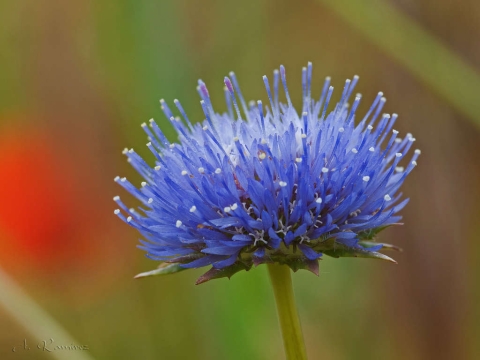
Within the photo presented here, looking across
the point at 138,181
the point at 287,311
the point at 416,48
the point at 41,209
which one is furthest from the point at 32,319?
the point at 416,48

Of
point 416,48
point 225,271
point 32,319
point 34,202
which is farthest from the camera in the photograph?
point 34,202

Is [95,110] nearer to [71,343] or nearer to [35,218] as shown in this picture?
[35,218]

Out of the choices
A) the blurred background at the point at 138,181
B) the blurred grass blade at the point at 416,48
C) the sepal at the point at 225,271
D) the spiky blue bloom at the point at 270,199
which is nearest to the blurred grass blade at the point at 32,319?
the blurred background at the point at 138,181

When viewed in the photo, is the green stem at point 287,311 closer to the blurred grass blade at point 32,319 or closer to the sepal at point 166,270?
the sepal at point 166,270

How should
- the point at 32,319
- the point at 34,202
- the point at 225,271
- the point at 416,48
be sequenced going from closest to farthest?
the point at 225,271 → the point at 32,319 → the point at 416,48 → the point at 34,202

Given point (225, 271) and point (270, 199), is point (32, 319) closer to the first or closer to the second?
point (225, 271)
